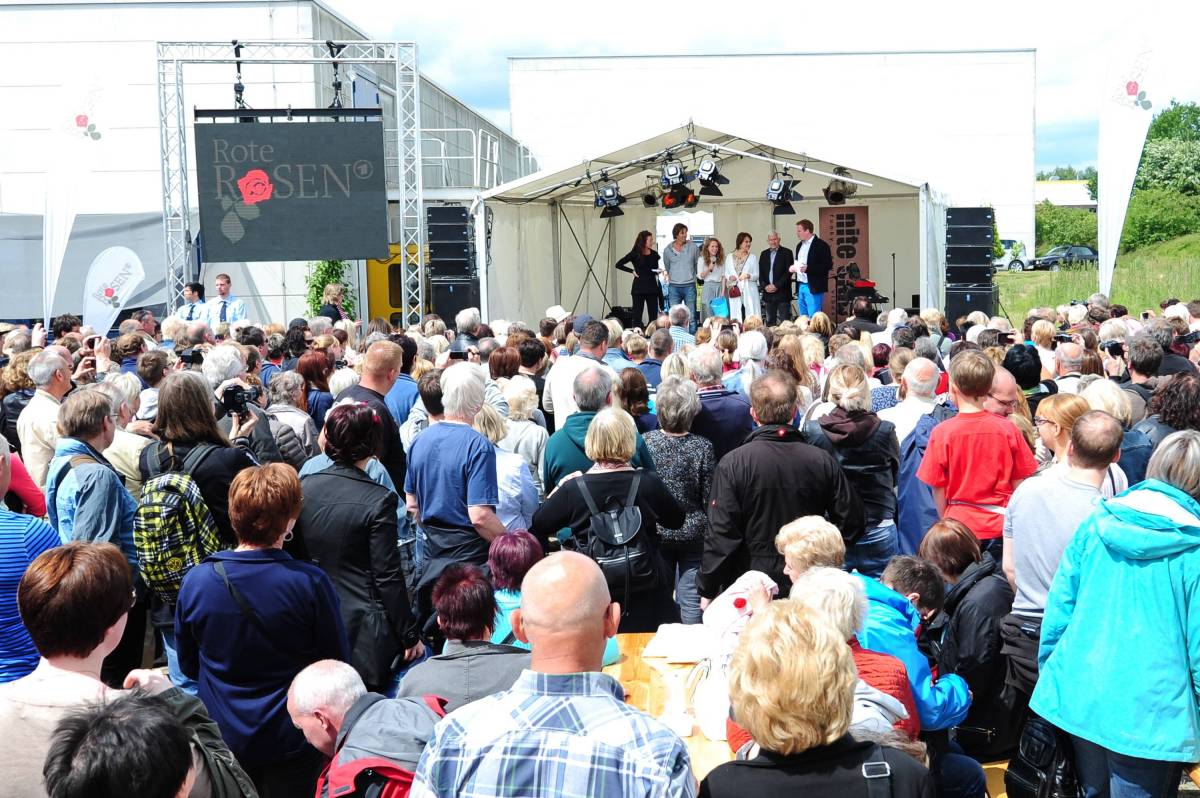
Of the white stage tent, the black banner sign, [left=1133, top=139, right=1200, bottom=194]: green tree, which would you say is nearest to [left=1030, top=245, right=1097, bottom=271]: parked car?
[left=1133, top=139, right=1200, bottom=194]: green tree

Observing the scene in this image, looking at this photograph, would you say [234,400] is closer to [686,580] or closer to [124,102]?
[686,580]

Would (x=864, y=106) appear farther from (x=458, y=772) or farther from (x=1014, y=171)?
(x=458, y=772)

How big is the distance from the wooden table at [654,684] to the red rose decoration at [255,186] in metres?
9.64

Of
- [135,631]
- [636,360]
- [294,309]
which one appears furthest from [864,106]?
[135,631]

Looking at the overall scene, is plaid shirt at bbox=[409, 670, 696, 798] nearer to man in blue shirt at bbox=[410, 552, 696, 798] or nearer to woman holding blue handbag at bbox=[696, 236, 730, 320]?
man in blue shirt at bbox=[410, 552, 696, 798]

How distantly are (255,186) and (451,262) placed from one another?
229 centimetres

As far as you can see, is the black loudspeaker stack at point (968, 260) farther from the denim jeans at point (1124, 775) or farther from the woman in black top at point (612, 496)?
the denim jeans at point (1124, 775)

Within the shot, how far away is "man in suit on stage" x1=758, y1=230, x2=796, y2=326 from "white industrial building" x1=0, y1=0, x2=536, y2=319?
13.6ft

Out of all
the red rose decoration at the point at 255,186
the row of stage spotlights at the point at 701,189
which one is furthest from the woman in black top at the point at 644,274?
the red rose decoration at the point at 255,186

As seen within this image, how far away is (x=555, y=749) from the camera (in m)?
1.73

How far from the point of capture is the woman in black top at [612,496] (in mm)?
4102

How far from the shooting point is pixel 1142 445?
464cm

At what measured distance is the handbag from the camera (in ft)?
10.1

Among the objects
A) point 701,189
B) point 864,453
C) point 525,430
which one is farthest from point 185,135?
point 864,453
